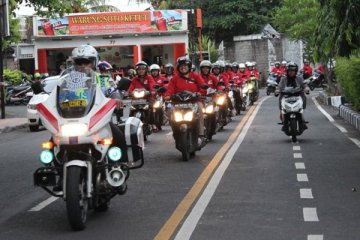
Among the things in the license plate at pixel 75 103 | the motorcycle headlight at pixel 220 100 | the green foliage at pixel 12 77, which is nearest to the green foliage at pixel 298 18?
the motorcycle headlight at pixel 220 100

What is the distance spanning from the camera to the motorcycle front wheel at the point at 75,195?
696cm

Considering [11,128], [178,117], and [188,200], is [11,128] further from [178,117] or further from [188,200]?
[188,200]

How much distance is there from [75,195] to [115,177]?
2.26 ft

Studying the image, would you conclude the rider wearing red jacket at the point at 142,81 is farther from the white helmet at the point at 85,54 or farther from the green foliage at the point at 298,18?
the green foliage at the point at 298,18

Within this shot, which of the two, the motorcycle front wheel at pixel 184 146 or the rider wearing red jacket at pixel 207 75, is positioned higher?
the rider wearing red jacket at pixel 207 75

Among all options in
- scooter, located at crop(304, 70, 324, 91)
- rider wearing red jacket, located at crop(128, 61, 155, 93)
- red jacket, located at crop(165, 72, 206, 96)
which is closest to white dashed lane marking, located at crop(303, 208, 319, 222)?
red jacket, located at crop(165, 72, 206, 96)

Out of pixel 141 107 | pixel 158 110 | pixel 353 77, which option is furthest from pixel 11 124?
pixel 353 77

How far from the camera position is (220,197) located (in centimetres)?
891

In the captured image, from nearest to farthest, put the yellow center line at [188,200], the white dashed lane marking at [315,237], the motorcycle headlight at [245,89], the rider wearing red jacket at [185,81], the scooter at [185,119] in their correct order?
1. the white dashed lane marking at [315,237]
2. the yellow center line at [188,200]
3. the scooter at [185,119]
4. the rider wearing red jacket at [185,81]
5. the motorcycle headlight at [245,89]

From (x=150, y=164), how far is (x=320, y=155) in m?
3.15

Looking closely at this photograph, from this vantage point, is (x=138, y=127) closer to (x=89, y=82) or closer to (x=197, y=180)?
(x=89, y=82)

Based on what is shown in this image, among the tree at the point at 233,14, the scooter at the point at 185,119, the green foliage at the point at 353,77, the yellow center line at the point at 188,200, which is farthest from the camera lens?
the tree at the point at 233,14

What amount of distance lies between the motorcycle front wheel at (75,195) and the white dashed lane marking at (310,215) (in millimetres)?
2323

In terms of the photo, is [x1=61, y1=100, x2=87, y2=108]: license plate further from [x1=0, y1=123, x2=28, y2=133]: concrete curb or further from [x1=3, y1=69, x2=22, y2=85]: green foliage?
[x1=3, y1=69, x2=22, y2=85]: green foliage
